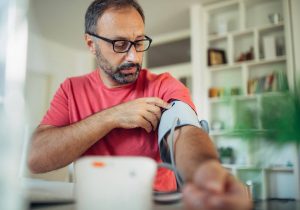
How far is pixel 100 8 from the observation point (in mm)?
588

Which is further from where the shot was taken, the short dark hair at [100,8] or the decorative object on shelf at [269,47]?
the decorative object on shelf at [269,47]

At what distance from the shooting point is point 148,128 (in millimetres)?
531

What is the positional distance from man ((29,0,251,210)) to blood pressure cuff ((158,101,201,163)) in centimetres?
1

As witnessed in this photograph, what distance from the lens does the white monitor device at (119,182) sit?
28 cm

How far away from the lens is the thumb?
0.24m

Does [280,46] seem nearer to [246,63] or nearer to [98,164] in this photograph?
[246,63]

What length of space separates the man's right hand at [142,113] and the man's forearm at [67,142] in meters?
0.03

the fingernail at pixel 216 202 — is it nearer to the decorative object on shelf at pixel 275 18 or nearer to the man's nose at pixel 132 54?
the man's nose at pixel 132 54

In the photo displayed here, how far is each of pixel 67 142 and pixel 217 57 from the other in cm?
236

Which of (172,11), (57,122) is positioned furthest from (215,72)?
(57,122)

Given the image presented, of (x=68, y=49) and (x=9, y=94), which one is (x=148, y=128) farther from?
(x=68, y=49)

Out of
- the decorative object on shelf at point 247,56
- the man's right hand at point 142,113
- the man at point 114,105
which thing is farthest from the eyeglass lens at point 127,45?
the decorative object on shelf at point 247,56

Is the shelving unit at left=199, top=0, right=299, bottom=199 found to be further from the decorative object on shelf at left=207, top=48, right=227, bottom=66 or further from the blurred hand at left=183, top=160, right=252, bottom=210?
the blurred hand at left=183, top=160, right=252, bottom=210

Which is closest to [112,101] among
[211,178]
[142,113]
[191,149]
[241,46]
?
[142,113]
